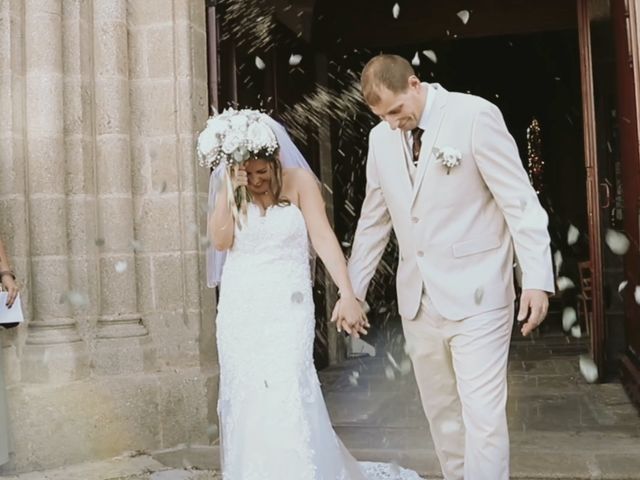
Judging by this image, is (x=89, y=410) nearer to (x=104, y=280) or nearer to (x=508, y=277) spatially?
(x=104, y=280)

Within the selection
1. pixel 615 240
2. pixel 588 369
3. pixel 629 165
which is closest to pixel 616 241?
pixel 615 240

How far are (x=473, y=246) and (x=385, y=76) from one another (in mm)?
671

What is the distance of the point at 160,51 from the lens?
5.21 metres

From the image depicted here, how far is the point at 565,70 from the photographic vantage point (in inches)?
560

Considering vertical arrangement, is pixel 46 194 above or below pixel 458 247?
above

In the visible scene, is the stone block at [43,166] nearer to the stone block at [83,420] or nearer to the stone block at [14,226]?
the stone block at [14,226]

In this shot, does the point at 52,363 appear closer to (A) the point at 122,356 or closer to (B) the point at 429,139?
(A) the point at 122,356

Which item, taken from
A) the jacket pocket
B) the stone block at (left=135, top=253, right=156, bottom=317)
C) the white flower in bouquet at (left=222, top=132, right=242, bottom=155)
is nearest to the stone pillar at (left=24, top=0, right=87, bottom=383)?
the stone block at (left=135, top=253, right=156, bottom=317)

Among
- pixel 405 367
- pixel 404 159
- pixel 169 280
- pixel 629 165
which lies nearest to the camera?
pixel 404 159

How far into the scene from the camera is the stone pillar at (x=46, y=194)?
490 cm

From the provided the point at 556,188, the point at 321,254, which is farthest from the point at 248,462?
the point at 556,188

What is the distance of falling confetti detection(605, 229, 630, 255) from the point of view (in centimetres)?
688

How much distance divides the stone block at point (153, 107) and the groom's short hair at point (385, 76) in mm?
2355

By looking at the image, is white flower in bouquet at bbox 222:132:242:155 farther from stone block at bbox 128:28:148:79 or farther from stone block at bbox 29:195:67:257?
stone block at bbox 128:28:148:79
